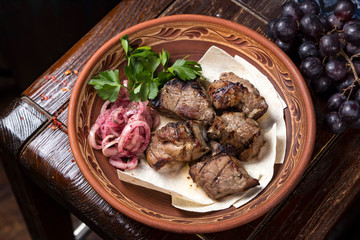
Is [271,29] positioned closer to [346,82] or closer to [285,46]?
[285,46]

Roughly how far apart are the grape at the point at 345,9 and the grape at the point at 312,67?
32 cm

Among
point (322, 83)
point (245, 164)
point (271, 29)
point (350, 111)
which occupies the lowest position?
point (245, 164)

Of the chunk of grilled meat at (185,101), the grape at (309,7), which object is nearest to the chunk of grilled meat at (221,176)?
the chunk of grilled meat at (185,101)

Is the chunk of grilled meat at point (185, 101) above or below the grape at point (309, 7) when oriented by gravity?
below

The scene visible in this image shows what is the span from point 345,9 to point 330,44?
0.92 ft

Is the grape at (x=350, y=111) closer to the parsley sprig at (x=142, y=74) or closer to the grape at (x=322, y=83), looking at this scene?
the grape at (x=322, y=83)

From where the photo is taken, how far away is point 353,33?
2498 mm

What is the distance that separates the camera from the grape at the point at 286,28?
2.60 m

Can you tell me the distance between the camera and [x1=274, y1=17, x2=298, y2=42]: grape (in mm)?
2604

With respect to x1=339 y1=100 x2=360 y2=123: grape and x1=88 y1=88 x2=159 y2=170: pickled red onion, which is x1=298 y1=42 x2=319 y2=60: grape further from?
x1=88 y1=88 x2=159 y2=170: pickled red onion

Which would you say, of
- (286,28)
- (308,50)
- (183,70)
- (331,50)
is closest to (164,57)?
(183,70)

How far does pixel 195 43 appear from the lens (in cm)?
268

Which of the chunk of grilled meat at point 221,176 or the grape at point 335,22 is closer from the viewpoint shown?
the chunk of grilled meat at point 221,176

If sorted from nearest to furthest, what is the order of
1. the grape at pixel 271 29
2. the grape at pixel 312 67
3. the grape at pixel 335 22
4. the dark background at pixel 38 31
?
the grape at pixel 312 67, the grape at pixel 335 22, the grape at pixel 271 29, the dark background at pixel 38 31
